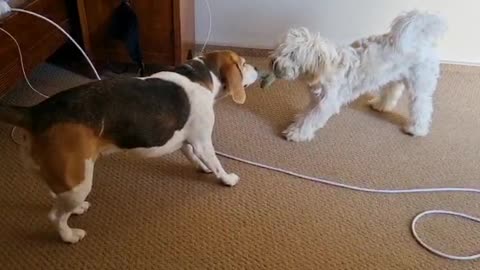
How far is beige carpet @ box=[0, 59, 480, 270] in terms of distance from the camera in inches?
55.6

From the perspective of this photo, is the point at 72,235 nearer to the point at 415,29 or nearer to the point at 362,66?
the point at 362,66

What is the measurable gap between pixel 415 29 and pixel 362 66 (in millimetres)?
254

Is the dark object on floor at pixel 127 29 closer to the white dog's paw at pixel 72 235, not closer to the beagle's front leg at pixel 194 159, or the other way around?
the beagle's front leg at pixel 194 159

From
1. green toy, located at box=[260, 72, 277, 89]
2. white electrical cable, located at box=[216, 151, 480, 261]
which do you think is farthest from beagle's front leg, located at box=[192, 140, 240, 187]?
green toy, located at box=[260, 72, 277, 89]

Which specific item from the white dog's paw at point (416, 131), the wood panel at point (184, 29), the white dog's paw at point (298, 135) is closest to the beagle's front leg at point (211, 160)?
the white dog's paw at point (298, 135)

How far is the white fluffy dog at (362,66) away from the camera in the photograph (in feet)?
5.85

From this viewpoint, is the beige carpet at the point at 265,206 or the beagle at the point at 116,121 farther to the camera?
the beige carpet at the point at 265,206

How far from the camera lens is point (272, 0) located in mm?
2389

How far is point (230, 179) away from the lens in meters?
1.66

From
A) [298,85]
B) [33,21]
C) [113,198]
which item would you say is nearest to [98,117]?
[113,198]

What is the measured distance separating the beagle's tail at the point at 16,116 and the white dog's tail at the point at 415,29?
55.2 inches

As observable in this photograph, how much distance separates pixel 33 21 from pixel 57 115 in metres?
0.84

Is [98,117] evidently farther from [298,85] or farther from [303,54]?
[298,85]

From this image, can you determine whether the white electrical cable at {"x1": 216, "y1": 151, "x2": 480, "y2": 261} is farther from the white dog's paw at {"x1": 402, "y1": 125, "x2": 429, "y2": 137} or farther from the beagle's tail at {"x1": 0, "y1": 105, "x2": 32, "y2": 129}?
the beagle's tail at {"x1": 0, "y1": 105, "x2": 32, "y2": 129}
